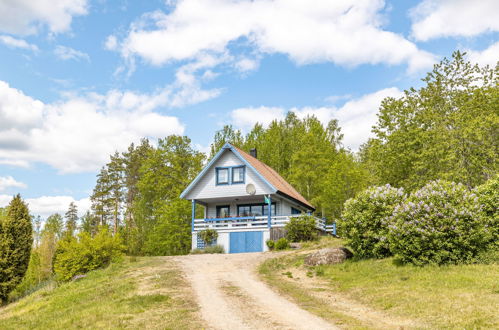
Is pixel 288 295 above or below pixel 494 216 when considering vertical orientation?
below

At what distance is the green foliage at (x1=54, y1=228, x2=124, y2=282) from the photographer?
2466cm

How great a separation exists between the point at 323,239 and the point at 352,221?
33.9 ft

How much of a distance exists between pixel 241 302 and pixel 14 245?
22023 millimetres

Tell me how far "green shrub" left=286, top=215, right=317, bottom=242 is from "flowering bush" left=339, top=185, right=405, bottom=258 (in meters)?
9.74

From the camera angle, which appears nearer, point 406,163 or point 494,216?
point 494,216

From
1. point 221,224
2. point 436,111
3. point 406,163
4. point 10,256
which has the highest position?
point 436,111

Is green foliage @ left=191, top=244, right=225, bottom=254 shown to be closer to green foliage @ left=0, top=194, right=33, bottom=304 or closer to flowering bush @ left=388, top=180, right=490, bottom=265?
green foliage @ left=0, top=194, right=33, bottom=304

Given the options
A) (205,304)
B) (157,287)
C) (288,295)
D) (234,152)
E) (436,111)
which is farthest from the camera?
(234,152)

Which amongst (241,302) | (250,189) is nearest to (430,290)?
(241,302)

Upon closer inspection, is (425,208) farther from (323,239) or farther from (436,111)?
(436,111)

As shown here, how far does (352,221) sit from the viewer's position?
19891 mm

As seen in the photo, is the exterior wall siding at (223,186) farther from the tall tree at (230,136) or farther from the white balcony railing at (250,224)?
the tall tree at (230,136)

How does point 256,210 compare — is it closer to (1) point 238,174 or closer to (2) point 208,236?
(1) point 238,174

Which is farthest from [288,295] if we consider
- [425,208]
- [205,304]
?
[425,208]
